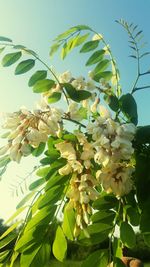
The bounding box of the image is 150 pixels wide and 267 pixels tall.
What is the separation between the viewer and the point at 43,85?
931 mm

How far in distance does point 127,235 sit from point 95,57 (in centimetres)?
53

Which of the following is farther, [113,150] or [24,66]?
[24,66]

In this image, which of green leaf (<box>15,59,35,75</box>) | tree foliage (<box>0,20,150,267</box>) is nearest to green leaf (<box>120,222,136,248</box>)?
tree foliage (<box>0,20,150,267</box>)

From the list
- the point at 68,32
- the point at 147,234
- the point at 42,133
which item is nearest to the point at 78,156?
the point at 42,133

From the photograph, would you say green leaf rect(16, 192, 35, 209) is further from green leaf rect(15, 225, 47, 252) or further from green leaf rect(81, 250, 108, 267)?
green leaf rect(81, 250, 108, 267)

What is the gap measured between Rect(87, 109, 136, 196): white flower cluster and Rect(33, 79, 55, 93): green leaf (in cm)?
21

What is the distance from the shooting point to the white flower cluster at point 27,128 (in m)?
0.74

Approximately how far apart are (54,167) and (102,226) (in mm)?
161

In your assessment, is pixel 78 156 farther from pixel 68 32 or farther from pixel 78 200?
pixel 68 32

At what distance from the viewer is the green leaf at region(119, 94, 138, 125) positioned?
848 millimetres

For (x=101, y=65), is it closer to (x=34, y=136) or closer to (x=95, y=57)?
(x=95, y=57)

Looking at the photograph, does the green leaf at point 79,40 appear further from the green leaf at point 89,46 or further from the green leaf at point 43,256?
the green leaf at point 43,256

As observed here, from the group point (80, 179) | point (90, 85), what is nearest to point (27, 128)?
point (80, 179)

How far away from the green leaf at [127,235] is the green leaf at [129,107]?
8.5 inches
